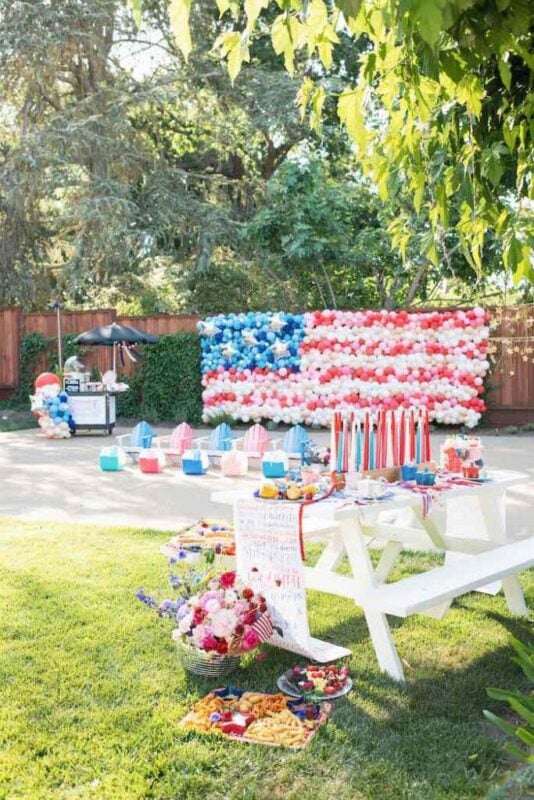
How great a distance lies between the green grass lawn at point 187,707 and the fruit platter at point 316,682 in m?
0.07

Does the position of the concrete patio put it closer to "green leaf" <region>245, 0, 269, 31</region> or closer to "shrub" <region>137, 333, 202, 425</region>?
"shrub" <region>137, 333, 202, 425</region>

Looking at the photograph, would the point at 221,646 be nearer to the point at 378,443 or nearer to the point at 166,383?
the point at 378,443

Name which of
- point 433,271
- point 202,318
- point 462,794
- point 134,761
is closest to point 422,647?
point 462,794

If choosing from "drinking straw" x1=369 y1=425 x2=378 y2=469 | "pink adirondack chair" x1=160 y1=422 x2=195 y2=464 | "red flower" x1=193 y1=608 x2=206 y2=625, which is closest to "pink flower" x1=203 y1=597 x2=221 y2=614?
"red flower" x1=193 y1=608 x2=206 y2=625

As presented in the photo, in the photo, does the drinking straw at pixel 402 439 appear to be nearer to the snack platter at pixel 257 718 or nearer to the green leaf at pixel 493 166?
the snack platter at pixel 257 718

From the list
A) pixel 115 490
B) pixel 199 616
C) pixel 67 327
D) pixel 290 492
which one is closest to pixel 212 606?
pixel 199 616

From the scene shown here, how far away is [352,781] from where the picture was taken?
2.98 m

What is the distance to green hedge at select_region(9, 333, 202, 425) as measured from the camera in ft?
53.6

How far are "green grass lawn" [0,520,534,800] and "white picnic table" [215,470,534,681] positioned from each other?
23cm

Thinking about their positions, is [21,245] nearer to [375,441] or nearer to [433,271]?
[433,271]

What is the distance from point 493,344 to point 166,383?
6.34 m

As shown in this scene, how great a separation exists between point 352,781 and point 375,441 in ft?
7.53

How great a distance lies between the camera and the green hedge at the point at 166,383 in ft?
53.6

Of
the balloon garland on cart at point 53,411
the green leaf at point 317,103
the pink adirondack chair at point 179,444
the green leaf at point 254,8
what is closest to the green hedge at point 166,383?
the balloon garland on cart at point 53,411
